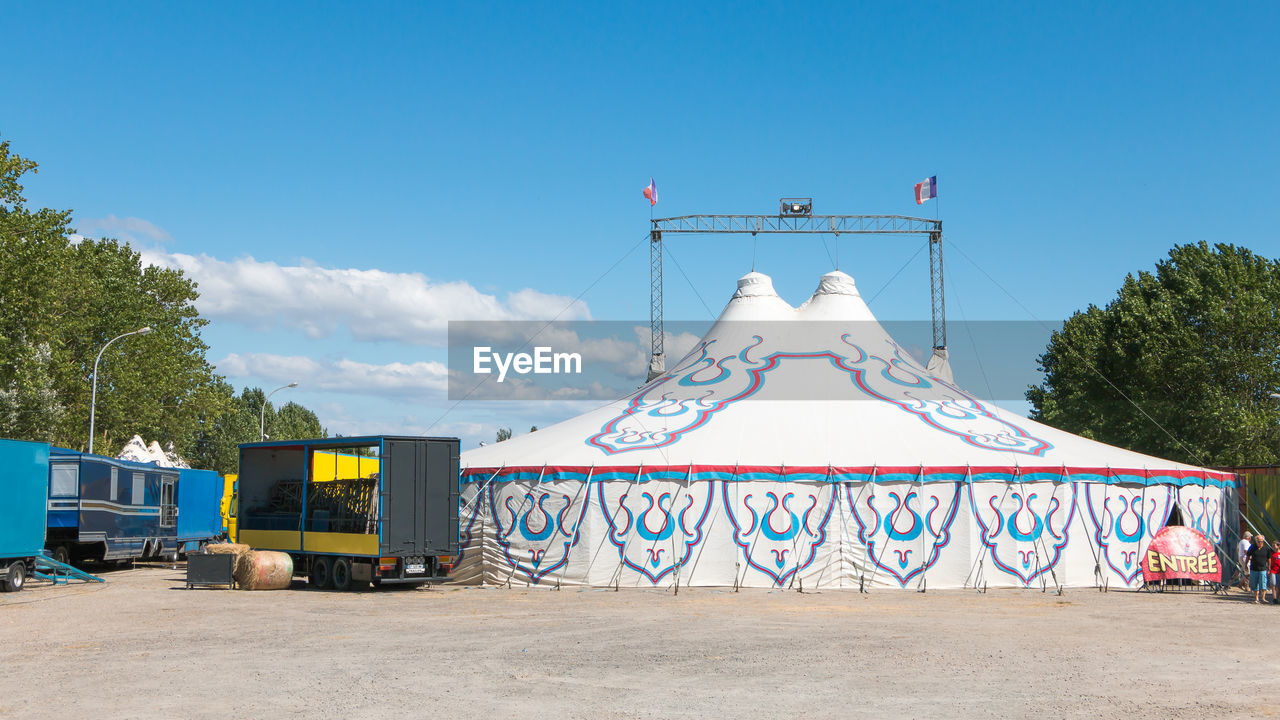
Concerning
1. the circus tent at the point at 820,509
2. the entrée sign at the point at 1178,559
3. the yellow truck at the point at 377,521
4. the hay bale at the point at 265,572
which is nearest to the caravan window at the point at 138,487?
the yellow truck at the point at 377,521

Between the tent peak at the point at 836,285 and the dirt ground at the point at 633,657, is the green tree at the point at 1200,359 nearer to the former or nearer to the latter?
the tent peak at the point at 836,285

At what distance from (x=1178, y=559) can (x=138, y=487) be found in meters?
22.8

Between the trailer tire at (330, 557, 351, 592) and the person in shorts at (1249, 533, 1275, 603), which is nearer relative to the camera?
the person in shorts at (1249, 533, 1275, 603)

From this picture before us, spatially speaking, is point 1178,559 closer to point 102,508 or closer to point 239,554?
point 239,554

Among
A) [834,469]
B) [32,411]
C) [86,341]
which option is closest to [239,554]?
[834,469]

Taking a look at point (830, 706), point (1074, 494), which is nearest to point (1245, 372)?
point (1074, 494)

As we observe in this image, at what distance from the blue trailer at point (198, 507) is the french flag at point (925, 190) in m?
21.7

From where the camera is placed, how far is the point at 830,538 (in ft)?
65.5

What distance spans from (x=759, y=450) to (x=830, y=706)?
12185 mm

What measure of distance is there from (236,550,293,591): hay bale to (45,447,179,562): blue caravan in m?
5.02

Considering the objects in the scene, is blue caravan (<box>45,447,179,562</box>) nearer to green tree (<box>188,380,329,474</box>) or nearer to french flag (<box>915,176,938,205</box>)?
french flag (<box>915,176,938,205</box>)

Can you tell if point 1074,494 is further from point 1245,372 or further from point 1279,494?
point 1245,372

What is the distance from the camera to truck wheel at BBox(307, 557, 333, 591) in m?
20.2

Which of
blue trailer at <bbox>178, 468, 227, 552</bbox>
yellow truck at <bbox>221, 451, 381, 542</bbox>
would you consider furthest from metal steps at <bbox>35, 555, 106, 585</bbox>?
blue trailer at <bbox>178, 468, 227, 552</bbox>
